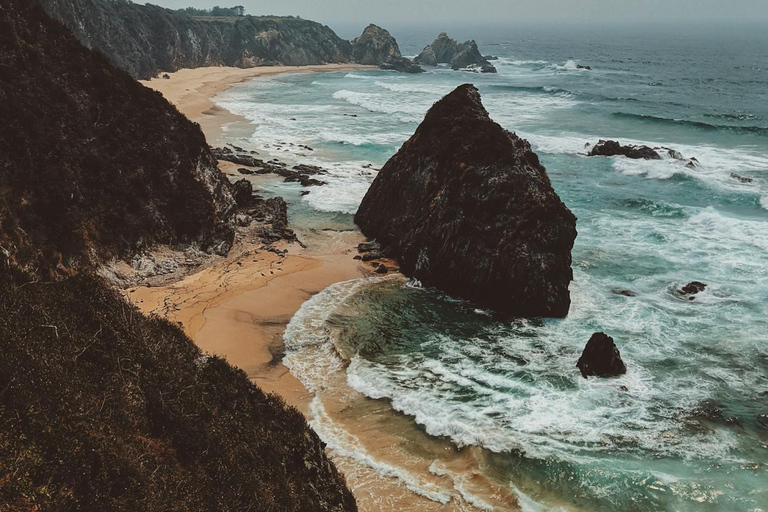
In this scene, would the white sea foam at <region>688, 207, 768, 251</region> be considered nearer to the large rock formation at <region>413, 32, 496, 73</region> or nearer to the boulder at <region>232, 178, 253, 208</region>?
the boulder at <region>232, 178, 253, 208</region>

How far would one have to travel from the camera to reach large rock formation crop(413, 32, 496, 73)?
13150cm

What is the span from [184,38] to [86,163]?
3872 inches

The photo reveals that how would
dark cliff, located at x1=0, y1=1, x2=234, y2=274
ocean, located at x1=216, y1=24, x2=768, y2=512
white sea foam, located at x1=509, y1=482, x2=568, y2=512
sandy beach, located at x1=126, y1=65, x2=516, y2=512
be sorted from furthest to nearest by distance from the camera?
1. dark cliff, located at x1=0, y1=1, x2=234, y2=274
2. ocean, located at x1=216, y1=24, x2=768, y2=512
3. sandy beach, located at x1=126, y1=65, x2=516, y2=512
4. white sea foam, located at x1=509, y1=482, x2=568, y2=512

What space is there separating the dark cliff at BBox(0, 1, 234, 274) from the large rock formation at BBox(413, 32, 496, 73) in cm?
11412

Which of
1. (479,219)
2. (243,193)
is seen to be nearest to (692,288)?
(479,219)

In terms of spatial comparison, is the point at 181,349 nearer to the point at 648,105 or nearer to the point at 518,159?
the point at 518,159

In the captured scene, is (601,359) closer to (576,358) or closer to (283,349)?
(576,358)

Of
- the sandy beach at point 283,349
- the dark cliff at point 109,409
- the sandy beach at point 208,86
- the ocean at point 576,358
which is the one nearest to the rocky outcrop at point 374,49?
the sandy beach at point 208,86

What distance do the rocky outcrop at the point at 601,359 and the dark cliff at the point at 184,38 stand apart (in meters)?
57.7

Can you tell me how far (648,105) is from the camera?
231 ft

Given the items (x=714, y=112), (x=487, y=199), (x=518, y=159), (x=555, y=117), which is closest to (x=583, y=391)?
(x=487, y=199)

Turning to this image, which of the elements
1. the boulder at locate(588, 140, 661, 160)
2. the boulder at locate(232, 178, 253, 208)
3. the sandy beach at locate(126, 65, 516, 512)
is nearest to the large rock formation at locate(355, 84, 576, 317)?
the sandy beach at locate(126, 65, 516, 512)

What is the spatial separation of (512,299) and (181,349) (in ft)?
44.5

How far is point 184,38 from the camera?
10619 centimetres
